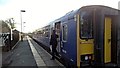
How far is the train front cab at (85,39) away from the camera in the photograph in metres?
9.64

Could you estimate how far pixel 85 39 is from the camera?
32.4 ft

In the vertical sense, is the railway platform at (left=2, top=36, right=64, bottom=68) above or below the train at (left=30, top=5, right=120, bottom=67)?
below

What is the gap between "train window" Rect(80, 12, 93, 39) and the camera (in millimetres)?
9899

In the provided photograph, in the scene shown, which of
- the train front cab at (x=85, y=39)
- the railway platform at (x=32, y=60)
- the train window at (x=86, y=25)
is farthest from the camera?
the railway platform at (x=32, y=60)

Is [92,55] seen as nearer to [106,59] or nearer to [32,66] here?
[106,59]

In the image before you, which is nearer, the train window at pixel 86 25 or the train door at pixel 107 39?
the train door at pixel 107 39

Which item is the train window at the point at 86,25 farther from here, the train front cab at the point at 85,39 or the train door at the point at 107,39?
the train door at the point at 107,39

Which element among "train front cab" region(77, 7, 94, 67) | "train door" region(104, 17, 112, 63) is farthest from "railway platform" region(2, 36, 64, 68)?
"train door" region(104, 17, 112, 63)

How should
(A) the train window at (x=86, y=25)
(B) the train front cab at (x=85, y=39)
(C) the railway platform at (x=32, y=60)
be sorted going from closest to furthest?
(B) the train front cab at (x=85, y=39), (A) the train window at (x=86, y=25), (C) the railway platform at (x=32, y=60)

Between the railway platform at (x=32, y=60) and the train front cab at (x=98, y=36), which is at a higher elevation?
the train front cab at (x=98, y=36)

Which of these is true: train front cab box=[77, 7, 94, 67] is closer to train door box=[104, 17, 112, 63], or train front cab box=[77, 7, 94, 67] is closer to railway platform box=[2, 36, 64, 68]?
train door box=[104, 17, 112, 63]

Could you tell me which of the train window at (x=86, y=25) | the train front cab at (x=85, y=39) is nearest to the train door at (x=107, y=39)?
the train front cab at (x=85, y=39)

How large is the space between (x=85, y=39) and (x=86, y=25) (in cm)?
63

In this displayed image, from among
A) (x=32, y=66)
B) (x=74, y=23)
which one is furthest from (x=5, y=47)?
(x=74, y=23)
